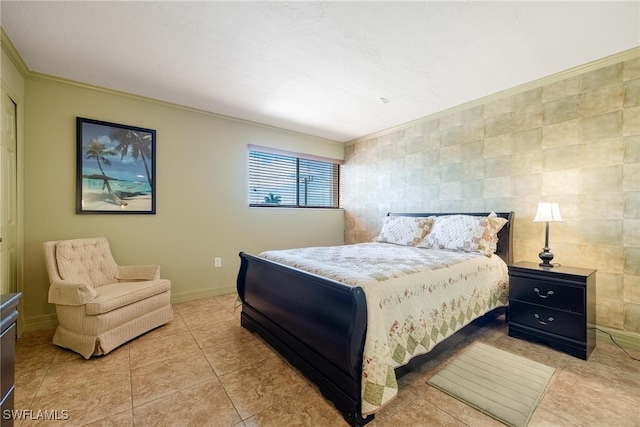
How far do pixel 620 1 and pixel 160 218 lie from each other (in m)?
4.38

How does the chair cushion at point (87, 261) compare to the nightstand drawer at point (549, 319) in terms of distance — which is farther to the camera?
the chair cushion at point (87, 261)

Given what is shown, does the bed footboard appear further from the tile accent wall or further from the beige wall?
the tile accent wall

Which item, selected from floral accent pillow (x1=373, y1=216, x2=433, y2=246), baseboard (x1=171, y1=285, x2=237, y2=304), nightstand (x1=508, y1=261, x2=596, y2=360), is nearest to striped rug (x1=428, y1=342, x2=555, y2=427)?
nightstand (x1=508, y1=261, x2=596, y2=360)

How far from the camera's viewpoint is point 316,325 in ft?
5.82

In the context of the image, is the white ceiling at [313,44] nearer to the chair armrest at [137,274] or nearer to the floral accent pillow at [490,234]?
the floral accent pillow at [490,234]

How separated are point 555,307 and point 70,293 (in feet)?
12.8

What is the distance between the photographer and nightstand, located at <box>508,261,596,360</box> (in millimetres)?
2164

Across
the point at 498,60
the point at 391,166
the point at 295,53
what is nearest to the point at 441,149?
the point at 391,166

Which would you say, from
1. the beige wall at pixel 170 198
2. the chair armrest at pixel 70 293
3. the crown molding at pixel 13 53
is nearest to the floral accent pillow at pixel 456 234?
the beige wall at pixel 170 198

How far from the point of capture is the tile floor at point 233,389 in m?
1.51

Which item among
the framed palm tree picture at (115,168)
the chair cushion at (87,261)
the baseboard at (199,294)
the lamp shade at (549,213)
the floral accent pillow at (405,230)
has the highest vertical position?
the framed palm tree picture at (115,168)

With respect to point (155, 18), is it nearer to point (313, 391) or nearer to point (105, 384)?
point (105, 384)

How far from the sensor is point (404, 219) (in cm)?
368

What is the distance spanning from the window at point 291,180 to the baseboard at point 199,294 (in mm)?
1250
